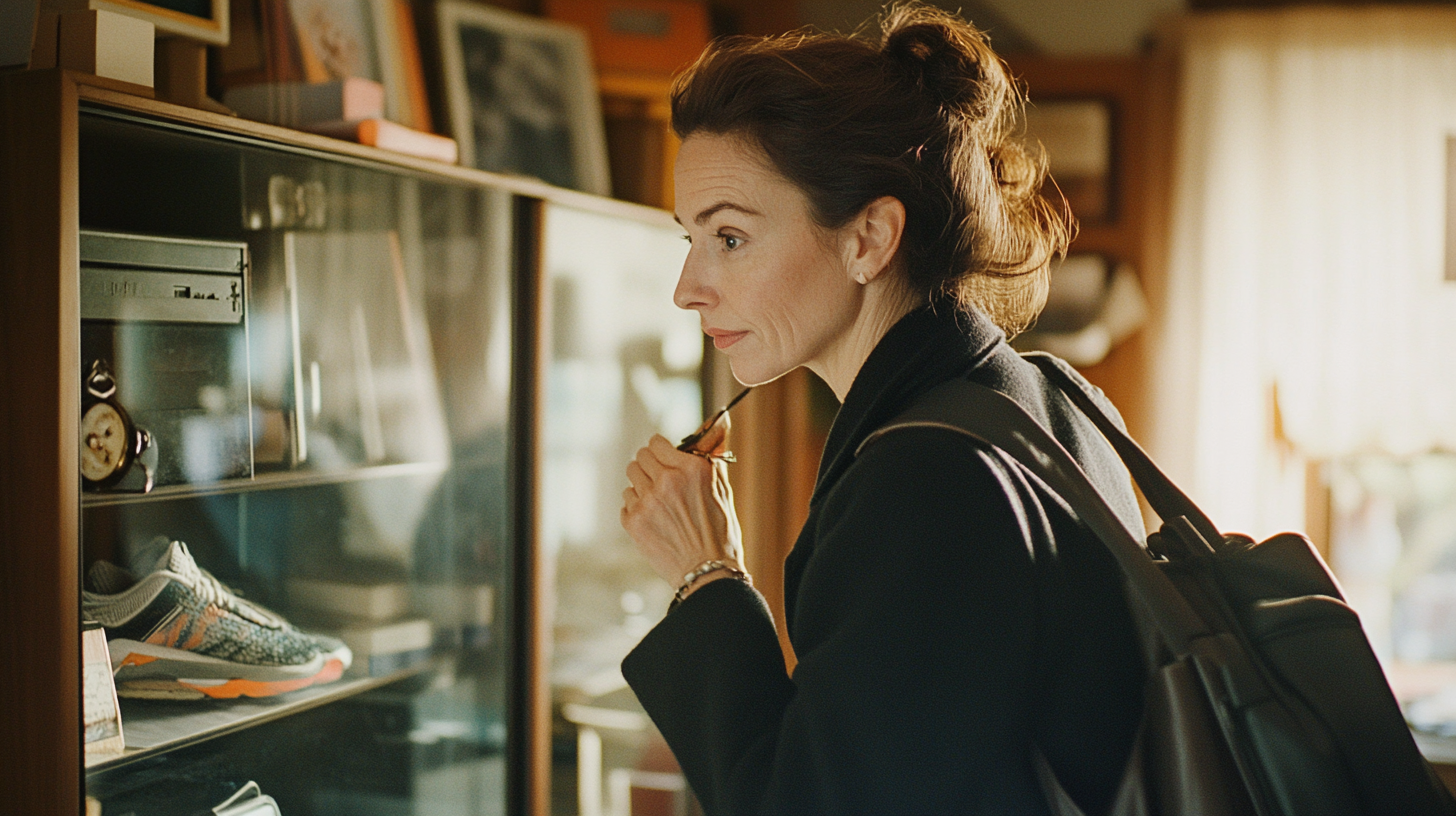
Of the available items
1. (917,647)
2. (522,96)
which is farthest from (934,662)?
(522,96)

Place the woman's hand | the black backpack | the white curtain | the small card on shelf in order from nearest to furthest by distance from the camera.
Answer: the black backpack, the woman's hand, the small card on shelf, the white curtain

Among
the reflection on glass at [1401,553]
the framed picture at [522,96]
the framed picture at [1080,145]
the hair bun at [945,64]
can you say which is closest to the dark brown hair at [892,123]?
the hair bun at [945,64]

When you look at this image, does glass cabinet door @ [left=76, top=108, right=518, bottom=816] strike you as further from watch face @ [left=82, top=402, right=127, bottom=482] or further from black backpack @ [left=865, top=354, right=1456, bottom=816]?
black backpack @ [left=865, top=354, right=1456, bottom=816]

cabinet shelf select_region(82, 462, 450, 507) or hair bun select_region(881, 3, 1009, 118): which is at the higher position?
hair bun select_region(881, 3, 1009, 118)

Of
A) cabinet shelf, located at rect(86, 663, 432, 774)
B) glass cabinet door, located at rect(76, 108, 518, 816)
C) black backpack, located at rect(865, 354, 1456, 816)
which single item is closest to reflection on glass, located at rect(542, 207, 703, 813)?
glass cabinet door, located at rect(76, 108, 518, 816)

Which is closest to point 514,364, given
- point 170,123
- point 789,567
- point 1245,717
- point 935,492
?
point 170,123

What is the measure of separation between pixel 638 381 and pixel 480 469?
544 millimetres

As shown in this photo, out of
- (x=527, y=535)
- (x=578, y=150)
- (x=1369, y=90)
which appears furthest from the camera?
(x=1369, y=90)

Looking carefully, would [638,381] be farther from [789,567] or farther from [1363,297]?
[1363,297]

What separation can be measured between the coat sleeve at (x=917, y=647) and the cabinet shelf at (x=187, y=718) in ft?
2.47

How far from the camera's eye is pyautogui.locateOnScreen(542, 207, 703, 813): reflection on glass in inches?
80.3

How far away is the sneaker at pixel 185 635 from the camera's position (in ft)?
4.04

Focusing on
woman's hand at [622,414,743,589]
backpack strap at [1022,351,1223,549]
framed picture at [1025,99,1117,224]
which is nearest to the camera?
backpack strap at [1022,351,1223,549]

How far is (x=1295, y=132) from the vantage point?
2453mm
